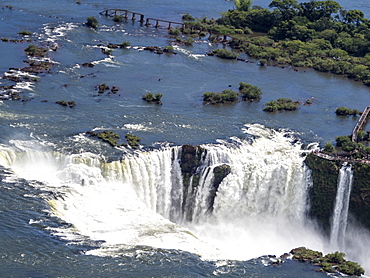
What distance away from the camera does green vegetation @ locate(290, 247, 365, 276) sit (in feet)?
148

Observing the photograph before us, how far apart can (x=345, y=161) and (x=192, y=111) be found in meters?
16.7

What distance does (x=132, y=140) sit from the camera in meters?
55.9

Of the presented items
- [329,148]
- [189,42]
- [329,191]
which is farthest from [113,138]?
[189,42]

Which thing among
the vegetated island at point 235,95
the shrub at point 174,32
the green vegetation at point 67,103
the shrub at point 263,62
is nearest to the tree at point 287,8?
the shrub at point 174,32

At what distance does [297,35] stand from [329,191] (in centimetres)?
4577

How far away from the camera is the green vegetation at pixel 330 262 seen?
4506 cm

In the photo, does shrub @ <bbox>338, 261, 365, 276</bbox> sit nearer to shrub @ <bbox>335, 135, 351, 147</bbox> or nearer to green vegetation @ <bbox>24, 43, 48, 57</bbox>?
shrub @ <bbox>335, 135, 351, 147</bbox>

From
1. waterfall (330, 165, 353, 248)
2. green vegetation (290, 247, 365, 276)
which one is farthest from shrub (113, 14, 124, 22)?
green vegetation (290, 247, 365, 276)

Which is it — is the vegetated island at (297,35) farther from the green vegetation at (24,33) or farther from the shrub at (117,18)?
the green vegetation at (24,33)

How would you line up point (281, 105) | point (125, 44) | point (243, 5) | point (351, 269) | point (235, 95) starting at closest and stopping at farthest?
point (351, 269), point (281, 105), point (235, 95), point (125, 44), point (243, 5)

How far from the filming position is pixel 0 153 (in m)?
50.6

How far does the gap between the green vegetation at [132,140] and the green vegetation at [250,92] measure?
17930 millimetres

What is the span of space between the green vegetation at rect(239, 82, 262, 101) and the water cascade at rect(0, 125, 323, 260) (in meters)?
12.2

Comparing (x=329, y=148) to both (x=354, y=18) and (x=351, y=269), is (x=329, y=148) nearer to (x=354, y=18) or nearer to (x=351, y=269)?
(x=351, y=269)
